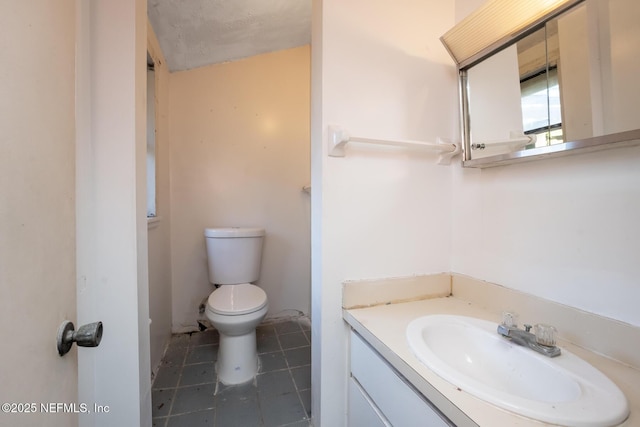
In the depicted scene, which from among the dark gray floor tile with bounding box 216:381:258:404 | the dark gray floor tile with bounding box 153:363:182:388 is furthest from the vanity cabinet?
the dark gray floor tile with bounding box 153:363:182:388

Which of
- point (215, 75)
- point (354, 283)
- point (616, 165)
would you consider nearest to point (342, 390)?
point (354, 283)

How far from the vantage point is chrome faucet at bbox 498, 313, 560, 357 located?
0.65 m

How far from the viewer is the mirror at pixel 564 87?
2.02 feet

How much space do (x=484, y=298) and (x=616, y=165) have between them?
1.87 feet

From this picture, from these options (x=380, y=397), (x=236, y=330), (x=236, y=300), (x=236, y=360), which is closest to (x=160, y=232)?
(x=236, y=300)

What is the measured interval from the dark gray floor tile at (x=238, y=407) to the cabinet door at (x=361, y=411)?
56cm

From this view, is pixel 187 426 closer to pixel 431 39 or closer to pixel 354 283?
pixel 354 283

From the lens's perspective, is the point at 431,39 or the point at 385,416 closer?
the point at 385,416

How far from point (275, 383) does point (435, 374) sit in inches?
46.8

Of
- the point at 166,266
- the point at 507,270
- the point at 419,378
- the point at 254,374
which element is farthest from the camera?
the point at 166,266

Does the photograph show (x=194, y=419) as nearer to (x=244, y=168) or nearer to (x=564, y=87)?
(x=244, y=168)

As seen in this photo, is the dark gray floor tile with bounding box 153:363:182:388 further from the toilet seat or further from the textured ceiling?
the textured ceiling

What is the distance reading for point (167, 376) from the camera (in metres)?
1.48

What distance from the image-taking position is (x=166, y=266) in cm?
180
